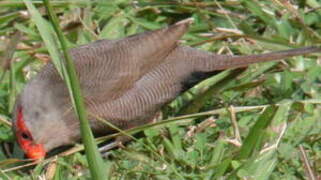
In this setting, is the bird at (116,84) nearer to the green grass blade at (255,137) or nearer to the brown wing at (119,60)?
the brown wing at (119,60)

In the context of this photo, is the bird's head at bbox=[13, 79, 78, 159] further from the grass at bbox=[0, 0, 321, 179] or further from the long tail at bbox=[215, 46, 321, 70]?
the long tail at bbox=[215, 46, 321, 70]

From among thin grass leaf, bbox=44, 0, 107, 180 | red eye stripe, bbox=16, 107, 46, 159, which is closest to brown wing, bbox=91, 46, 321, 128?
red eye stripe, bbox=16, 107, 46, 159

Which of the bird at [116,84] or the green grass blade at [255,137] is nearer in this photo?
the green grass blade at [255,137]

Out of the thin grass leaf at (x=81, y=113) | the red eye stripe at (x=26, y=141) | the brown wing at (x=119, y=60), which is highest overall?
the thin grass leaf at (x=81, y=113)

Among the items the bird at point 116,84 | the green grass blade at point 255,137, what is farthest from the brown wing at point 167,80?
the green grass blade at point 255,137

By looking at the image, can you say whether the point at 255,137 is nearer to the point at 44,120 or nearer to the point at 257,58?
the point at 257,58

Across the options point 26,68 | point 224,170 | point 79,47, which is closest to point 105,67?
point 79,47

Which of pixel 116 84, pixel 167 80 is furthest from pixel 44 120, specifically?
pixel 167 80

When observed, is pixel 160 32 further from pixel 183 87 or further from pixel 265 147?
pixel 265 147
